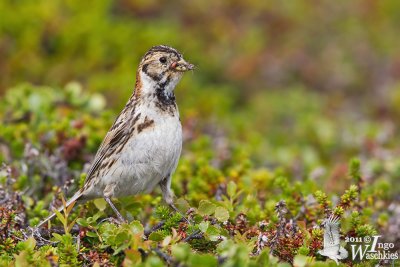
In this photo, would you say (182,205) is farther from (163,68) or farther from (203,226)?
(163,68)

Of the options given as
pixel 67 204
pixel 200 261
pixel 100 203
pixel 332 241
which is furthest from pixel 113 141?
pixel 200 261

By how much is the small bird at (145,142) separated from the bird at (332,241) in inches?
62.2

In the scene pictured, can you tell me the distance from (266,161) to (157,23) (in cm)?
586

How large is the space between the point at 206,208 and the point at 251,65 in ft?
30.2

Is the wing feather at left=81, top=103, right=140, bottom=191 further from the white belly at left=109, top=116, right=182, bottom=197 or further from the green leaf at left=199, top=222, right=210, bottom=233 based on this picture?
the green leaf at left=199, top=222, right=210, bottom=233

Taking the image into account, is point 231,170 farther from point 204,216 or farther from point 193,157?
point 204,216

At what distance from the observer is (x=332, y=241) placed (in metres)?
6.11

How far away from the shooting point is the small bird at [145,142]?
22.4 ft

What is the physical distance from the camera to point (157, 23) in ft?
51.4

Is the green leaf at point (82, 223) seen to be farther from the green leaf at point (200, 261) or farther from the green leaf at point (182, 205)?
the green leaf at point (200, 261)

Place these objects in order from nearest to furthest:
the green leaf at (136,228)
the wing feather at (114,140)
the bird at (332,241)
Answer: the green leaf at (136,228), the bird at (332,241), the wing feather at (114,140)

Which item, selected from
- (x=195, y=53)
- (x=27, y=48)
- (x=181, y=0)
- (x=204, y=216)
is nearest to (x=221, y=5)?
(x=181, y=0)
